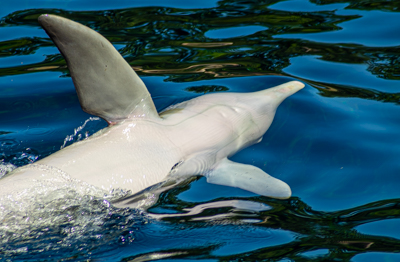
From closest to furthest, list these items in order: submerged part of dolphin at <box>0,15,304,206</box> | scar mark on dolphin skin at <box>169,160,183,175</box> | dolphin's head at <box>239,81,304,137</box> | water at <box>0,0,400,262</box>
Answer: water at <box>0,0,400,262</box> < submerged part of dolphin at <box>0,15,304,206</box> < scar mark on dolphin skin at <box>169,160,183,175</box> < dolphin's head at <box>239,81,304,137</box>

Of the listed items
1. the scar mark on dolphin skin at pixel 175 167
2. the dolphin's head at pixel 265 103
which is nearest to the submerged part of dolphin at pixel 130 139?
the scar mark on dolphin skin at pixel 175 167

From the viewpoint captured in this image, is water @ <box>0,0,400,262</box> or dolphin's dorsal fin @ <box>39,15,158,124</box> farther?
dolphin's dorsal fin @ <box>39,15,158,124</box>

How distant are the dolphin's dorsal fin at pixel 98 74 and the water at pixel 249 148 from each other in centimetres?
96

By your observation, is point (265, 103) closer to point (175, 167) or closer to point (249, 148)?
point (249, 148)

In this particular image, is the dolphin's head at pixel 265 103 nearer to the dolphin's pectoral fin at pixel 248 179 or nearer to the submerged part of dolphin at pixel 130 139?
the submerged part of dolphin at pixel 130 139

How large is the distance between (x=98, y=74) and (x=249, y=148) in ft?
6.73

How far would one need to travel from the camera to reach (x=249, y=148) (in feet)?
19.2

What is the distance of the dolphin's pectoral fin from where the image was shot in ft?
15.8

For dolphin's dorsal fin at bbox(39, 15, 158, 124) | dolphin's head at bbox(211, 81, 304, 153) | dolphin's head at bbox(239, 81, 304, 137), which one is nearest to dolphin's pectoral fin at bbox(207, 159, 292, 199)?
dolphin's head at bbox(211, 81, 304, 153)

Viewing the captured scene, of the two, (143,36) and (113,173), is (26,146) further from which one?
(143,36)

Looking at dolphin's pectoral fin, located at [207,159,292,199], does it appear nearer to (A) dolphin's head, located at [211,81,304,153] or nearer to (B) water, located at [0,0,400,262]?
(B) water, located at [0,0,400,262]

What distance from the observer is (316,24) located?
9.24m

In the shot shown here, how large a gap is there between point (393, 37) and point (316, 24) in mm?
1396

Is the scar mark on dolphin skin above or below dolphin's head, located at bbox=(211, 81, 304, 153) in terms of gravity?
below
